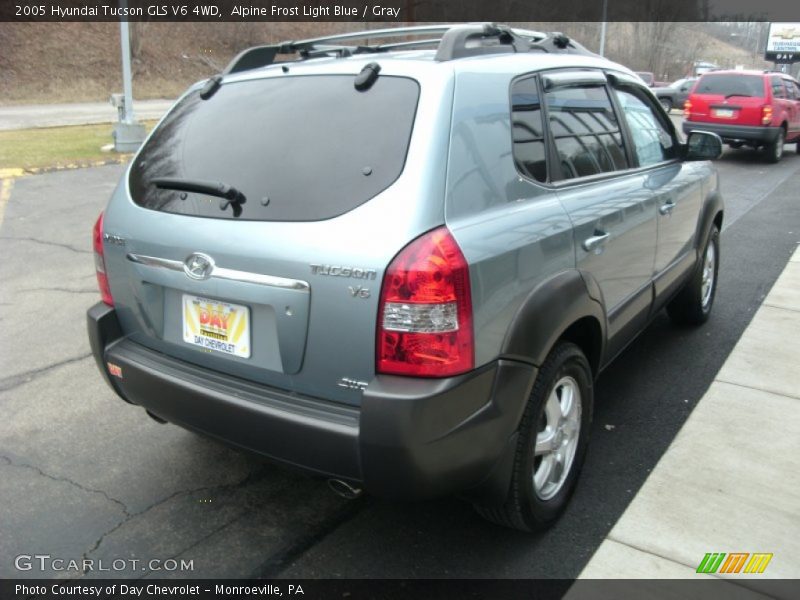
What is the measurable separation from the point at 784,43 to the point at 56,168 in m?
48.6

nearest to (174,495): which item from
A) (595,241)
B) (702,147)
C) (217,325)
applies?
(217,325)

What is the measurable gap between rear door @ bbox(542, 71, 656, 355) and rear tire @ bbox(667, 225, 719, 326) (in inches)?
51.8

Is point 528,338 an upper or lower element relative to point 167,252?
Result: lower

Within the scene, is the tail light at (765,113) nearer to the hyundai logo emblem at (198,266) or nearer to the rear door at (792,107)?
the rear door at (792,107)

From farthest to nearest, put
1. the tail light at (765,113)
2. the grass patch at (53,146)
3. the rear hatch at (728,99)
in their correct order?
the rear hatch at (728,99) < the tail light at (765,113) < the grass patch at (53,146)

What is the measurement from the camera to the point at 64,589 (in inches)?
101

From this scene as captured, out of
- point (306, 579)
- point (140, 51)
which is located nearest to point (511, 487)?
point (306, 579)

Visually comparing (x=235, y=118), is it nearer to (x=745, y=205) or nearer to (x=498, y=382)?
(x=498, y=382)

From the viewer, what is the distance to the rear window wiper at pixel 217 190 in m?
2.50

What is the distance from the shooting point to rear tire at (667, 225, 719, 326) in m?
4.89

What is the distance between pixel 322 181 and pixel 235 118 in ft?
2.14

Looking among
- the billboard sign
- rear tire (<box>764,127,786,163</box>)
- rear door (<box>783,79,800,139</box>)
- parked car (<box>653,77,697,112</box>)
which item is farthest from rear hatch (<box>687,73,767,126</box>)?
the billboard sign

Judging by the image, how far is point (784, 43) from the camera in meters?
46.2

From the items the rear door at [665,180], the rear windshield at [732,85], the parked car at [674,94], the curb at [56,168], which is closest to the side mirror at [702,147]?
the rear door at [665,180]
